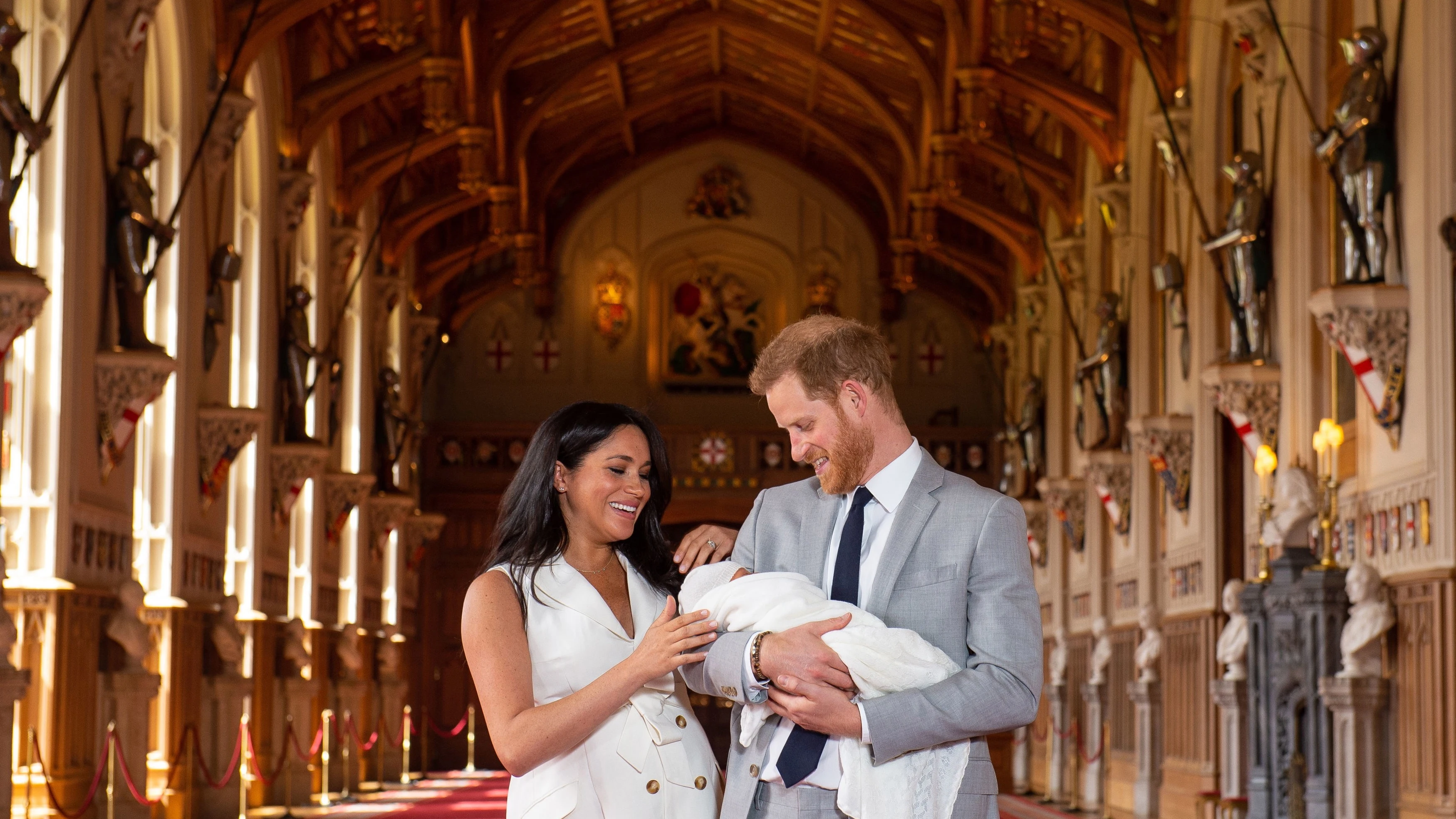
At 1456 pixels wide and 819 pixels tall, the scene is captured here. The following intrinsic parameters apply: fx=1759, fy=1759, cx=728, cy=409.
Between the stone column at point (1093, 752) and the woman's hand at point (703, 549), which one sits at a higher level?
the woman's hand at point (703, 549)

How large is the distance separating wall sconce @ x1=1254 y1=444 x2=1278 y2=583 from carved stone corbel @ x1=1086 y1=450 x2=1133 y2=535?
5.29 metres

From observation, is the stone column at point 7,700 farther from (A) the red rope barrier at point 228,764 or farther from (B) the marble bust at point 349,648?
(B) the marble bust at point 349,648

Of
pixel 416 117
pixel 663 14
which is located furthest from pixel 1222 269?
pixel 416 117

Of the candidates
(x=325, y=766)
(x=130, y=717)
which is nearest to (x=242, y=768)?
(x=130, y=717)

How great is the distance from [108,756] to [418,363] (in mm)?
13613

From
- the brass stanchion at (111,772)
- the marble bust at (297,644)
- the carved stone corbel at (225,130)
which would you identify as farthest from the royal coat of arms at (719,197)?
the brass stanchion at (111,772)

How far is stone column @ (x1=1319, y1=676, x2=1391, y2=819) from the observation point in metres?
9.33

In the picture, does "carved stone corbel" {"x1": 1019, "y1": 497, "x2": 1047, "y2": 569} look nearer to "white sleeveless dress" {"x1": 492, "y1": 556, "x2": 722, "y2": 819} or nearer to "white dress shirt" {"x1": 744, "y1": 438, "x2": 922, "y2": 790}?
"white sleeveless dress" {"x1": 492, "y1": 556, "x2": 722, "y2": 819}

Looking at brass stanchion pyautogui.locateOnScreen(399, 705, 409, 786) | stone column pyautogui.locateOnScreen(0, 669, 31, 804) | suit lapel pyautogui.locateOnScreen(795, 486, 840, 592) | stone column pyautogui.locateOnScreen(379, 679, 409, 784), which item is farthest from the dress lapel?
stone column pyautogui.locateOnScreen(379, 679, 409, 784)

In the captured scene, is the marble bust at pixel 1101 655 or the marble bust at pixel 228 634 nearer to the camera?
the marble bust at pixel 228 634

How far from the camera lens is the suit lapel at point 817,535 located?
313cm

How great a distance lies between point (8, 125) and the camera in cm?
844

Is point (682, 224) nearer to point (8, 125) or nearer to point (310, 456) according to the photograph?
point (310, 456)

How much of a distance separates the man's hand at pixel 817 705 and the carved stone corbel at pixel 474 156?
52.7ft
